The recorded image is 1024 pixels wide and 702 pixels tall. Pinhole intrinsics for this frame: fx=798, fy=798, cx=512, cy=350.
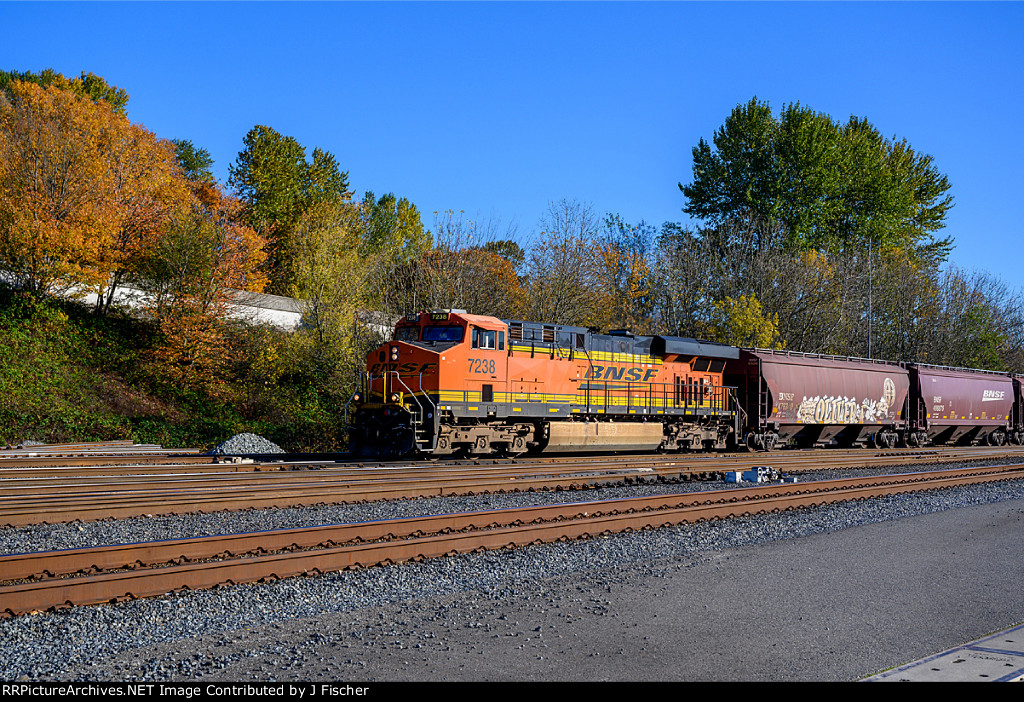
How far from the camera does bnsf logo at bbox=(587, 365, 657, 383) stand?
806 inches

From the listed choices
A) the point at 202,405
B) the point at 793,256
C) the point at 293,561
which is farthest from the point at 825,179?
the point at 293,561

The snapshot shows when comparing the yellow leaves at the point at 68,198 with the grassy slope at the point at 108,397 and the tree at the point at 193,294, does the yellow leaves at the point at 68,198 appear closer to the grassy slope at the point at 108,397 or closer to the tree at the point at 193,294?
the tree at the point at 193,294

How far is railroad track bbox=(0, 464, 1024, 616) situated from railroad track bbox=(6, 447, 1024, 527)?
8.34ft

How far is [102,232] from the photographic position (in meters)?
28.2

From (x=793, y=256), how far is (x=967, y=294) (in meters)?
13.0

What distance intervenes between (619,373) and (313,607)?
15.6 metres

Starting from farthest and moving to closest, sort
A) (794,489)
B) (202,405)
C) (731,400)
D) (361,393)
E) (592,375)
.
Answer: (202,405)
(731,400)
(592,375)
(361,393)
(794,489)

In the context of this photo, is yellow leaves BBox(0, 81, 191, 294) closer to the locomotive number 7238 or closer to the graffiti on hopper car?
the locomotive number 7238

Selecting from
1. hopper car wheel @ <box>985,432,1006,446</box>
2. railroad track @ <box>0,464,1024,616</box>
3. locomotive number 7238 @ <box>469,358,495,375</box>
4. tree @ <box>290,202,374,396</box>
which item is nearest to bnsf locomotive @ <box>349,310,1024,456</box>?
locomotive number 7238 @ <box>469,358,495,375</box>

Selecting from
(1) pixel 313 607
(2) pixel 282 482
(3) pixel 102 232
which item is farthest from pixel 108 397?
(1) pixel 313 607

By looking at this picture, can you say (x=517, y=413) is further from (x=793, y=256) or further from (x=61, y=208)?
(x=793, y=256)

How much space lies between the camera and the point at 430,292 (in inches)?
1134

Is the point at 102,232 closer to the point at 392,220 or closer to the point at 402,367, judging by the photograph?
the point at 402,367

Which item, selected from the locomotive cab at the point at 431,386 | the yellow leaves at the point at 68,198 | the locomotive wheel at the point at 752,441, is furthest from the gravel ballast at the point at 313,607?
the yellow leaves at the point at 68,198
